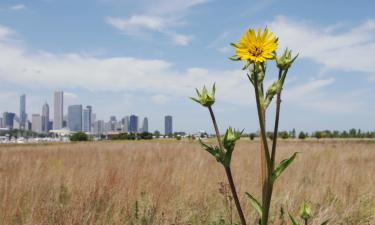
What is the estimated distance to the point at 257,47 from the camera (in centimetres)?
107

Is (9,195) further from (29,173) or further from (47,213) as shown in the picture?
(29,173)

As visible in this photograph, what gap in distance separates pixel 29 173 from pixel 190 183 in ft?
7.03

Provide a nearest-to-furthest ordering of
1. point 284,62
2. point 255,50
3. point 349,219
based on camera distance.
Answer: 1. point 255,50
2. point 284,62
3. point 349,219

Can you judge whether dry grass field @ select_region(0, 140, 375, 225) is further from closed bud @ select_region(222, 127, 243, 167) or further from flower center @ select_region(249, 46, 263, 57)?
flower center @ select_region(249, 46, 263, 57)

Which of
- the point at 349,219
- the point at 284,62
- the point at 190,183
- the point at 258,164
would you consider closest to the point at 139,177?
the point at 190,183

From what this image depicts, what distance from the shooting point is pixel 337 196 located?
4484 mm

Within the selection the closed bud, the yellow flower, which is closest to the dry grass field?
the closed bud

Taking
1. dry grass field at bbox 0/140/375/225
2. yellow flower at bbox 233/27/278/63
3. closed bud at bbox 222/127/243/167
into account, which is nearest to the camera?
yellow flower at bbox 233/27/278/63

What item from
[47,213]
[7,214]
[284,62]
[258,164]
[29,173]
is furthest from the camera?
[258,164]

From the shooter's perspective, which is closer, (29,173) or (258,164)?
(29,173)

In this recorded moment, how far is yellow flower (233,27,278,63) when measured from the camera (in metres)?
1.07

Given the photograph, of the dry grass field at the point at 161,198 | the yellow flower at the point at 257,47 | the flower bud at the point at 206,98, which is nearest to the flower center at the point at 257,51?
the yellow flower at the point at 257,47

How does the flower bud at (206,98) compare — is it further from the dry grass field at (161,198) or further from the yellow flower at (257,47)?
the dry grass field at (161,198)

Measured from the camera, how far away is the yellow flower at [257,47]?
1.07 meters
